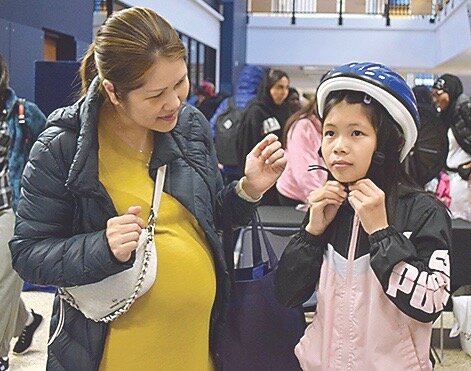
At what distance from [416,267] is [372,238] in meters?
0.10

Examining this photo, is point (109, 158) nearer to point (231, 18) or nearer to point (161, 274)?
point (161, 274)

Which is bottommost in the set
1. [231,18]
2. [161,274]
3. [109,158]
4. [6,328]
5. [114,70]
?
[6,328]

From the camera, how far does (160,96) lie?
163 cm

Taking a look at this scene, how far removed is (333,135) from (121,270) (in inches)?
20.6

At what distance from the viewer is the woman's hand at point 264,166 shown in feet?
5.93

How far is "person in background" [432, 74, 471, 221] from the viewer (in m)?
5.06

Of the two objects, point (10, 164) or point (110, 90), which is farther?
point (10, 164)

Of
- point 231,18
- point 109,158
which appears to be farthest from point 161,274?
point 231,18

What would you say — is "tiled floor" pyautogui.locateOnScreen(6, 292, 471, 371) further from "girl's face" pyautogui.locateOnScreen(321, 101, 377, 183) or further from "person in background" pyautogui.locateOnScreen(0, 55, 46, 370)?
"girl's face" pyautogui.locateOnScreen(321, 101, 377, 183)

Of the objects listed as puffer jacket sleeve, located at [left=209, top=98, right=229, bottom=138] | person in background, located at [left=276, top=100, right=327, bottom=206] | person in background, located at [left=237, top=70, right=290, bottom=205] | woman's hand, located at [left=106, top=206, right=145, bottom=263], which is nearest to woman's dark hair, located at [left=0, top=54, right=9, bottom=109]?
person in background, located at [left=276, top=100, right=327, bottom=206]

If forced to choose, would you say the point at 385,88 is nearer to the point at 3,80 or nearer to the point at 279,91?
the point at 3,80

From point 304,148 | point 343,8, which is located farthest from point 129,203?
point 343,8

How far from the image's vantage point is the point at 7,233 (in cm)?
338

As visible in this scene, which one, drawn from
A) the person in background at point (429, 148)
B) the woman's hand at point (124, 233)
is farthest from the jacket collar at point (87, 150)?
the person in background at point (429, 148)
